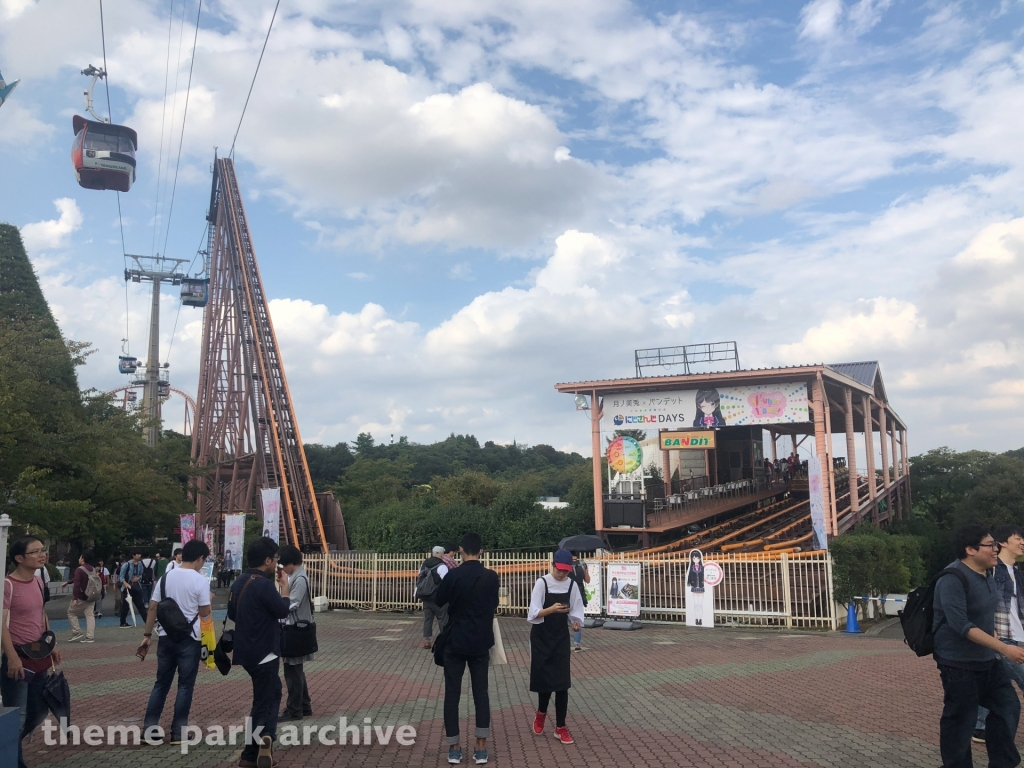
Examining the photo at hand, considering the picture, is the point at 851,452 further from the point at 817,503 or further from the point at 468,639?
the point at 468,639

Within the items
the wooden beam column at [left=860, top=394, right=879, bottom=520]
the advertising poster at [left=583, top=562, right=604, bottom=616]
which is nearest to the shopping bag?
the advertising poster at [left=583, top=562, right=604, bottom=616]

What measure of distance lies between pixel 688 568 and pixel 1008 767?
9.63 metres

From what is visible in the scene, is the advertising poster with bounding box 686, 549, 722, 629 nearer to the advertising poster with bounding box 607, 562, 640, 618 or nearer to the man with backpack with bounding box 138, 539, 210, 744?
the advertising poster with bounding box 607, 562, 640, 618

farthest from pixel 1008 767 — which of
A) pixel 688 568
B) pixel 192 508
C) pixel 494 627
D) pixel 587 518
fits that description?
pixel 192 508

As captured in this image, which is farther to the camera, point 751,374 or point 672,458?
point 672,458

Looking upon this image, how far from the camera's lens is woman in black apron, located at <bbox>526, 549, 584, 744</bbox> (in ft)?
19.0

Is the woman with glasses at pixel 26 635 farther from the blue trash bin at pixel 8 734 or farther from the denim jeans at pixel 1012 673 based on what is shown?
the denim jeans at pixel 1012 673

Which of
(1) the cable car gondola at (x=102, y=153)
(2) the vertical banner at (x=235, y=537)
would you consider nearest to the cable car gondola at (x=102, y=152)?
(1) the cable car gondola at (x=102, y=153)

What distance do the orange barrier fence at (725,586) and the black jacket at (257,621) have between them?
33.1 feet

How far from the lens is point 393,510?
23.3 metres

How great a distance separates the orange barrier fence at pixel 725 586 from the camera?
44.8 ft

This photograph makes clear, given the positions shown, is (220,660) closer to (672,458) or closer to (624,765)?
(624,765)

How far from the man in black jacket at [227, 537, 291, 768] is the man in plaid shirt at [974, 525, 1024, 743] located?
16.2 feet

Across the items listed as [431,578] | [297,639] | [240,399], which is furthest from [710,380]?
[240,399]
